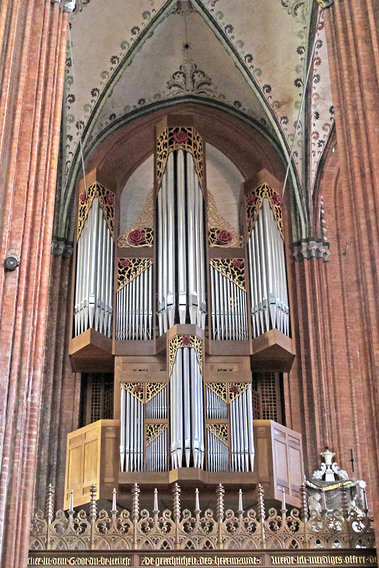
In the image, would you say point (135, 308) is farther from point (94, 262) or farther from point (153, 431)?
point (153, 431)

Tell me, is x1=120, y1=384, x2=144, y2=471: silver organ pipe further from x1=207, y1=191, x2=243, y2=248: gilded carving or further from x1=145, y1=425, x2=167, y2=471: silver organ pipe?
x1=207, y1=191, x2=243, y2=248: gilded carving

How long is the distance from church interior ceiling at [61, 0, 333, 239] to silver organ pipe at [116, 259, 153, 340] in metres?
2.85

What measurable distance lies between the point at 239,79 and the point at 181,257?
429 centimetres

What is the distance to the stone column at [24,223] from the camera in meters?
10.6

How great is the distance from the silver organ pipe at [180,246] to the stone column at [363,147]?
163 inches

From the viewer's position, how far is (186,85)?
63.0 feet

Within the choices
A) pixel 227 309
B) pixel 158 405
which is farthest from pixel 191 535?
pixel 227 309

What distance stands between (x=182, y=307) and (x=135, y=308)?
0.92 meters

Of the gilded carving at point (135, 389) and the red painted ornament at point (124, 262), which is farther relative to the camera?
the red painted ornament at point (124, 262)

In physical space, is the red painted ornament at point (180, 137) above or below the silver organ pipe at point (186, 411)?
above

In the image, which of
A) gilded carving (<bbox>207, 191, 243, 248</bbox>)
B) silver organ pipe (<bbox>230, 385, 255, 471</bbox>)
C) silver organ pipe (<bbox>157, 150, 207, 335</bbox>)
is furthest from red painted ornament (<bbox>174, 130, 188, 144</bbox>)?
silver organ pipe (<bbox>230, 385, 255, 471</bbox>)

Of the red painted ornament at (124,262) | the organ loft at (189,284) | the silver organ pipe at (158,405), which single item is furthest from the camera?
the red painted ornament at (124,262)

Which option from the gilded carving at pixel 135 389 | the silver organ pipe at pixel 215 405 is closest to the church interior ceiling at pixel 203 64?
the gilded carving at pixel 135 389

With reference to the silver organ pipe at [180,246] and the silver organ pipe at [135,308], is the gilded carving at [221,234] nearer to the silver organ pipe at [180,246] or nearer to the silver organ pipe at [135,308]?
the silver organ pipe at [180,246]
